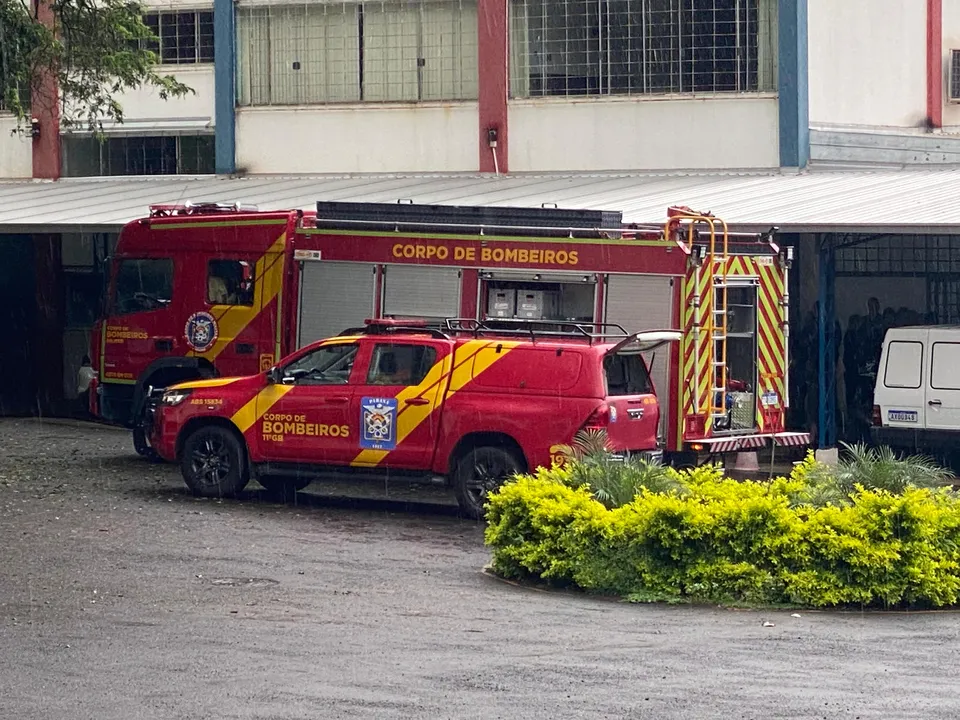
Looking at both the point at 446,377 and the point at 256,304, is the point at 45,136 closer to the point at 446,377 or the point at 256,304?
the point at 256,304

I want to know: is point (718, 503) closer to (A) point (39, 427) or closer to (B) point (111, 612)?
(B) point (111, 612)

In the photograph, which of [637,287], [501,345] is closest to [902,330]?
[637,287]

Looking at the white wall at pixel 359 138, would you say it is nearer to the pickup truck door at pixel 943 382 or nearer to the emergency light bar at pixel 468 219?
the emergency light bar at pixel 468 219

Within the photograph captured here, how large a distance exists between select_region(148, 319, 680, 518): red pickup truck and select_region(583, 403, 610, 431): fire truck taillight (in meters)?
0.01

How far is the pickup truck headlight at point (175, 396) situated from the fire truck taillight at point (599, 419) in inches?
177

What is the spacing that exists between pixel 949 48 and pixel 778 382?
1312 centimetres

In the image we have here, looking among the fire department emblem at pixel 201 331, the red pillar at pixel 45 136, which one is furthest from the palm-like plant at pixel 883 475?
the red pillar at pixel 45 136

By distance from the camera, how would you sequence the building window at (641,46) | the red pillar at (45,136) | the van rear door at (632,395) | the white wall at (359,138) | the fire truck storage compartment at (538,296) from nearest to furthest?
the van rear door at (632,395) < the fire truck storage compartment at (538,296) < the building window at (641,46) < the white wall at (359,138) < the red pillar at (45,136)

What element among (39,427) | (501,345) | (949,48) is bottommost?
(39,427)

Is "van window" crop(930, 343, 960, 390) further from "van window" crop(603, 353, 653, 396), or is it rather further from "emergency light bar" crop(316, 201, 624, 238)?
"van window" crop(603, 353, 653, 396)

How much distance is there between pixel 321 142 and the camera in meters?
28.0

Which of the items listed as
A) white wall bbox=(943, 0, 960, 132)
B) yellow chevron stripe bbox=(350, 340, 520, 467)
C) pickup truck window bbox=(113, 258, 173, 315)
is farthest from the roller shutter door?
white wall bbox=(943, 0, 960, 132)

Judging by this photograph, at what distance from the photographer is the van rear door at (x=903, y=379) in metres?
20.2

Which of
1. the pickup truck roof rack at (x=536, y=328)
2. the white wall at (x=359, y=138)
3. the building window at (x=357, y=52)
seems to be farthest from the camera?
the building window at (x=357, y=52)
